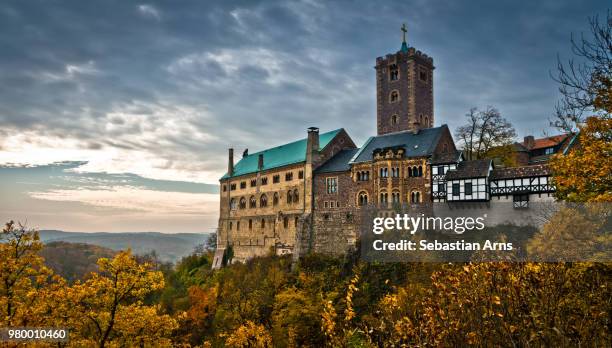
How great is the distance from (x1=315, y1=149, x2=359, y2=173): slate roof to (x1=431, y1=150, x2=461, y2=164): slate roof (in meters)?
9.42

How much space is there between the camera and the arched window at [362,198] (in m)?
50.2

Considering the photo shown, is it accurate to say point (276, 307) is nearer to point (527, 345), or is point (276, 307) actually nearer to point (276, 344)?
point (276, 344)

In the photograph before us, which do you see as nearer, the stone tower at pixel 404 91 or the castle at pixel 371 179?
the castle at pixel 371 179

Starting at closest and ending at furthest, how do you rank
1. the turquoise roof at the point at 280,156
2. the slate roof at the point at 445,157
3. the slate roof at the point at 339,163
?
the slate roof at the point at 445,157 < the slate roof at the point at 339,163 < the turquoise roof at the point at 280,156

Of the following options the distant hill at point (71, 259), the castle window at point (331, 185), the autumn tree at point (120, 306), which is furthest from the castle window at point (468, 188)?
the distant hill at point (71, 259)

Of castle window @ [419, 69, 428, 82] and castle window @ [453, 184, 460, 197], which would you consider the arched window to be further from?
castle window @ [419, 69, 428, 82]

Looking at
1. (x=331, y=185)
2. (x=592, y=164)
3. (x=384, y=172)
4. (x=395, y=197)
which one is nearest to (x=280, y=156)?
(x=331, y=185)

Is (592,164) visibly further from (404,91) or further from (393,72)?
(393,72)

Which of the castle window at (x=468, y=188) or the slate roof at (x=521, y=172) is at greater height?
the slate roof at (x=521, y=172)

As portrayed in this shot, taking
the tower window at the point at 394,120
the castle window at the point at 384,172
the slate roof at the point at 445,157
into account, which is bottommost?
the castle window at the point at 384,172

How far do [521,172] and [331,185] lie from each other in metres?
19.3

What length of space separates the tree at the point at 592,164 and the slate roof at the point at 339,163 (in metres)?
34.9

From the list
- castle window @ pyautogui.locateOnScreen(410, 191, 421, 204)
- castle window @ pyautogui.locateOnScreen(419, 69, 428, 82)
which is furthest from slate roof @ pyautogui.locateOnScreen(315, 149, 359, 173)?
castle window @ pyautogui.locateOnScreen(419, 69, 428, 82)

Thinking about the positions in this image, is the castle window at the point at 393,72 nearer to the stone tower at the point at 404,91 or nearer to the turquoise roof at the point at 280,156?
the stone tower at the point at 404,91
